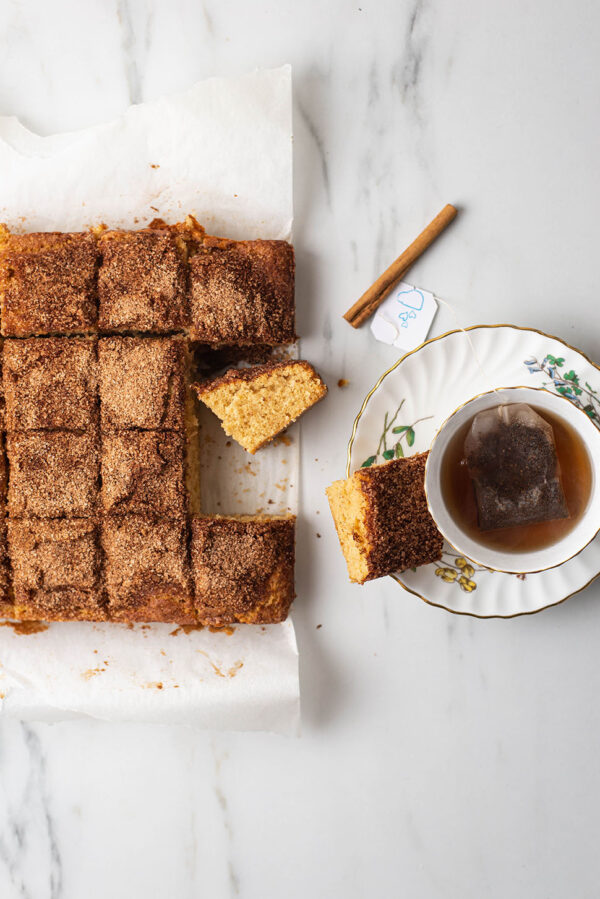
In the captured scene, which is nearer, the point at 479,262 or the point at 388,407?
the point at 388,407

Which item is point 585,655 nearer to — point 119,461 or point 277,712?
point 277,712

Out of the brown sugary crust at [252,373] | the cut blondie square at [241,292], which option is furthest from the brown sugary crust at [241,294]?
the brown sugary crust at [252,373]

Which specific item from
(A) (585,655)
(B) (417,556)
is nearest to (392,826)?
(A) (585,655)

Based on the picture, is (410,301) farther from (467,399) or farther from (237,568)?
(237,568)

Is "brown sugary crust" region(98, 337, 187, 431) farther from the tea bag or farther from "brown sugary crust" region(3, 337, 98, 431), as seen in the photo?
the tea bag

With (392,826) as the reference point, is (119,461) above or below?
above

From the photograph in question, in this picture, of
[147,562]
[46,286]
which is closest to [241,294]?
[46,286]
